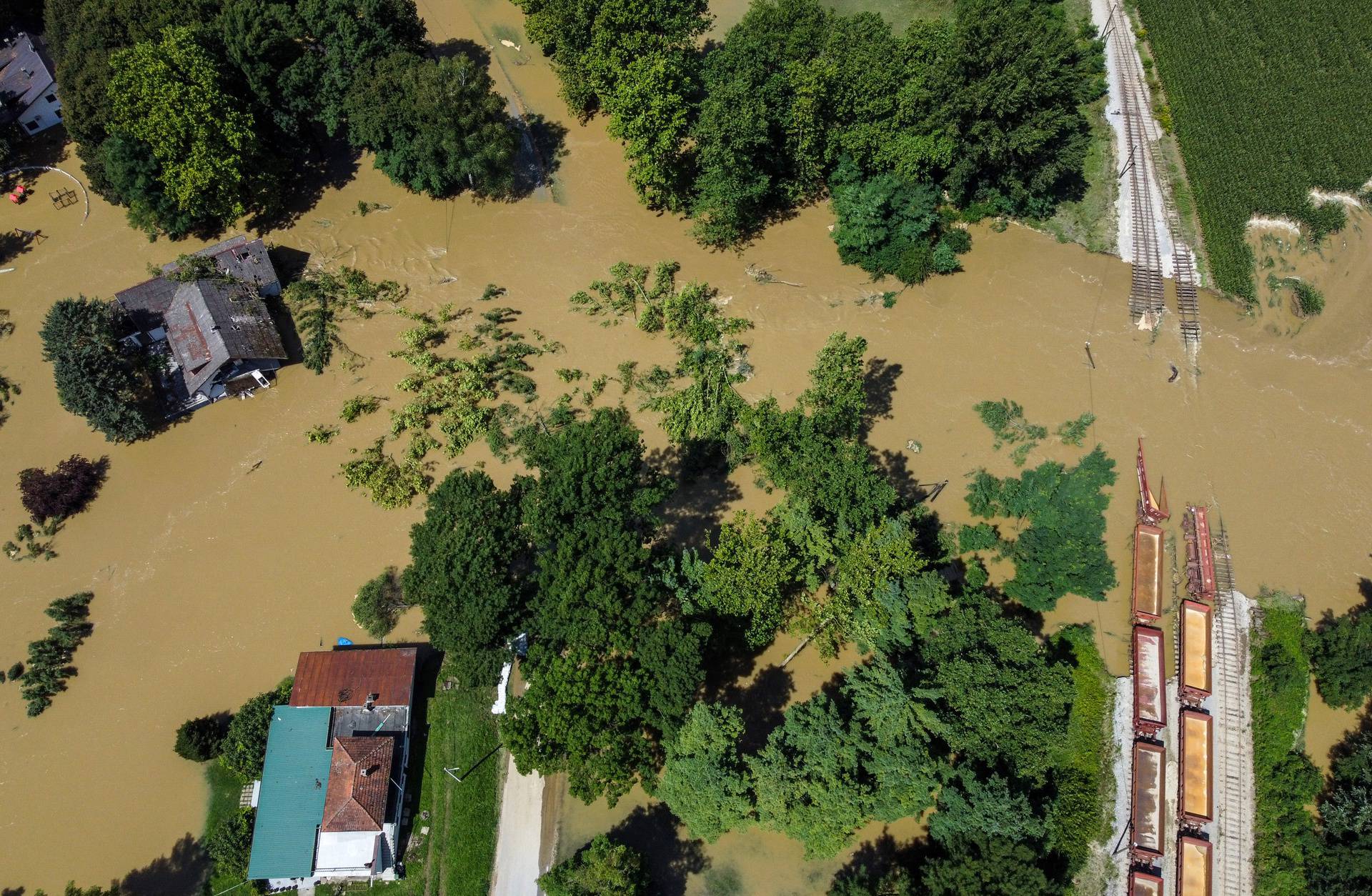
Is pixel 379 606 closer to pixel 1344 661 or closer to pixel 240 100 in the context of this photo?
Result: pixel 240 100

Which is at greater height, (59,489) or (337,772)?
(59,489)

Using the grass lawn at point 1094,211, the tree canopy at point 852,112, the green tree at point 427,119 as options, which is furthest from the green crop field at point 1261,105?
the green tree at point 427,119

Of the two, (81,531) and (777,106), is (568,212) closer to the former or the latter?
(777,106)

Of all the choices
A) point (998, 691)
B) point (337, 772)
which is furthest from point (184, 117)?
point (998, 691)

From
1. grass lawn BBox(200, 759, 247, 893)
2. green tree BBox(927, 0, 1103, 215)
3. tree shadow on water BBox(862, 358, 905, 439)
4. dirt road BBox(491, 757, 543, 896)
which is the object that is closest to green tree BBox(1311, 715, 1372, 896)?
→ tree shadow on water BBox(862, 358, 905, 439)

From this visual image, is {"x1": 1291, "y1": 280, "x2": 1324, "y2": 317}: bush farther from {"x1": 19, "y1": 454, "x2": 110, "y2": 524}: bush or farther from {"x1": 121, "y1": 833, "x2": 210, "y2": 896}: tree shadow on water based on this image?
{"x1": 19, "y1": 454, "x2": 110, "y2": 524}: bush

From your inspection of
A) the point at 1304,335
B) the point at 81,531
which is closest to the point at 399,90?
the point at 81,531
